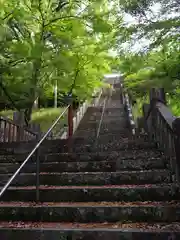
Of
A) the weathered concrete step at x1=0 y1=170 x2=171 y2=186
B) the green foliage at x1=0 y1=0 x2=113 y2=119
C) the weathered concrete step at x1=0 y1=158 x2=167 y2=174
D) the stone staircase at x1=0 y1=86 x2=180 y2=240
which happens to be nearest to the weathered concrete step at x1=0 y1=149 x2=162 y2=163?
the stone staircase at x1=0 y1=86 x2=180 y2=240

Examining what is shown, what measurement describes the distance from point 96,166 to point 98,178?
0.47 meters

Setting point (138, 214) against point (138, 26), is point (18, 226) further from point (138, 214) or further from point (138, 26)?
point (138, 26)

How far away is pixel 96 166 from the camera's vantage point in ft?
15.8

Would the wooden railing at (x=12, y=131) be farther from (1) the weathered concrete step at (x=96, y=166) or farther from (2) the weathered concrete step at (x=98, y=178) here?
(2) the weathered concrete step at (x=98, y=178)

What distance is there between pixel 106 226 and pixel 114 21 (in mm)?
6184

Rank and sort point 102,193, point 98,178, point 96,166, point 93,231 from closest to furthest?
point 93,231 → point 102,193 → point 98,178 → point 96,166

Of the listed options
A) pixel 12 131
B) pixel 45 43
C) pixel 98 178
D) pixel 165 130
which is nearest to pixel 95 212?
pixel 98 178

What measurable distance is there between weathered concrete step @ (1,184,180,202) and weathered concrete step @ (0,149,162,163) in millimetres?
945

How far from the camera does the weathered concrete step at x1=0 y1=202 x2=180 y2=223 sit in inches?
130

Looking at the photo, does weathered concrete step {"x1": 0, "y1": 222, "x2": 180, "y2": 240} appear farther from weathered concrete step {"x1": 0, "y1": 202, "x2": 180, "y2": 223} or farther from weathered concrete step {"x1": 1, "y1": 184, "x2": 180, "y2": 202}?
weathered concrete step {"x1": 1, "y1": 184, "x2": 180, "y2": 202}

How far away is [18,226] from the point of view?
3.39 m

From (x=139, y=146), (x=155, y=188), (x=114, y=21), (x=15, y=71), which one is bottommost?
(x=155, y=188)

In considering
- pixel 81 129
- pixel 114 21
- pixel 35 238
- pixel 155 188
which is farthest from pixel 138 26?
pixel 81 129

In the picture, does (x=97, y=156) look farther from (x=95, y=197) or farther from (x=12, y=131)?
(x=12, y=131)
